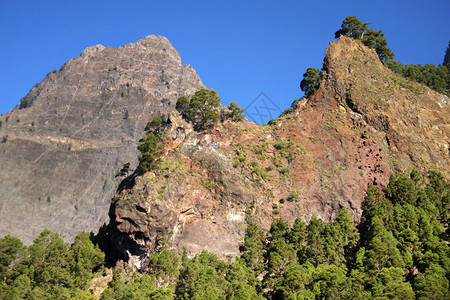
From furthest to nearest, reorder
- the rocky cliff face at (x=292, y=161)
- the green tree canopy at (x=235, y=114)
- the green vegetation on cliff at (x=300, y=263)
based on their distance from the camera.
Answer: the green tree canopy at (x=235, y=114), the rocky cliff face at (x=292, y=161), the green vegetation on cliff at (x=300, y=263)

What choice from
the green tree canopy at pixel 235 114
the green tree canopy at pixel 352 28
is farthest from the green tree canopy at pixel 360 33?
the green tree canopy at pixel 235 114

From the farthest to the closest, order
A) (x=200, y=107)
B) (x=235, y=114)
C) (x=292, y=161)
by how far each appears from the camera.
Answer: (x=235, y=114) < (x=200, y=107) < (x=292, y=161)

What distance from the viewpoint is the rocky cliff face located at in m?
73.9

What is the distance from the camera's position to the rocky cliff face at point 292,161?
243 ft

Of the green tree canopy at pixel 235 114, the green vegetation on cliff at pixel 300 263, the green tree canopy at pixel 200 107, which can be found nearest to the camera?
the green vegetation on cliff at pixel 300 263

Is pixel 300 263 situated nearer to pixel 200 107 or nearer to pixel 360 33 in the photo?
pixel 200 107

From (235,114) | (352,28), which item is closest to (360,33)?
(352,28)

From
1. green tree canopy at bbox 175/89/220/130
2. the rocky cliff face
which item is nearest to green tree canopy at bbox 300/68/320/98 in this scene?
the rocky cliff face

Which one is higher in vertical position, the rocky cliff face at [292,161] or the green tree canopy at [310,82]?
the green tree canopy at [310,82]

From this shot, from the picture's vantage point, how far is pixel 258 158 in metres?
86.5

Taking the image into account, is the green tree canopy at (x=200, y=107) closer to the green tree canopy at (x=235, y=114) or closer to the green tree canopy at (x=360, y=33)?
the green tree canopy at (x=235, y=114)

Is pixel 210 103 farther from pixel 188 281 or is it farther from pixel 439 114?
pixel 439 114

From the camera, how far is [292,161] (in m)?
87.2

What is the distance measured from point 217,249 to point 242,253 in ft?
11.8
